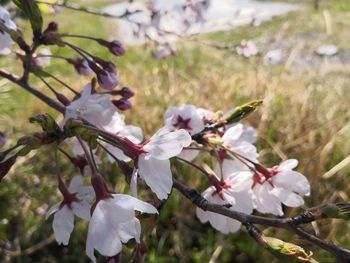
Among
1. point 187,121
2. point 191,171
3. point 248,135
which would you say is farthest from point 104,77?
point 191,171

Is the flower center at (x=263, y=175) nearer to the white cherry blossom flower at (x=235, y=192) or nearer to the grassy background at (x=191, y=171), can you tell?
the white cherry blossom flower at (x=235, y=192)

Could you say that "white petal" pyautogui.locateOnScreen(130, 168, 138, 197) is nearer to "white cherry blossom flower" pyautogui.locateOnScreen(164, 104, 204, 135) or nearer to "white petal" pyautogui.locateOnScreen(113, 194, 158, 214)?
"white petal" pyautogui.locateOnScreen(113, 194, 158, 214)

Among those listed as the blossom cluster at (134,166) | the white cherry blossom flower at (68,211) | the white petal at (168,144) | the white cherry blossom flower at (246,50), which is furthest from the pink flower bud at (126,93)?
the white cherry blossom flower at (246,50)

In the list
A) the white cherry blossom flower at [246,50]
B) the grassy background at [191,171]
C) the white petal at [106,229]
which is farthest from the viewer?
the white cherry blossom flower at [246,50]

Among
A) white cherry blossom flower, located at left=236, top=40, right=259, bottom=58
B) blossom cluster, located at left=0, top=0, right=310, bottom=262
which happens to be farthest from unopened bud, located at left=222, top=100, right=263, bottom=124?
white cherry blossom flower, located at left=236, top=40, right=259, bottom=58

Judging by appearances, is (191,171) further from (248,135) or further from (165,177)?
(165,177)
